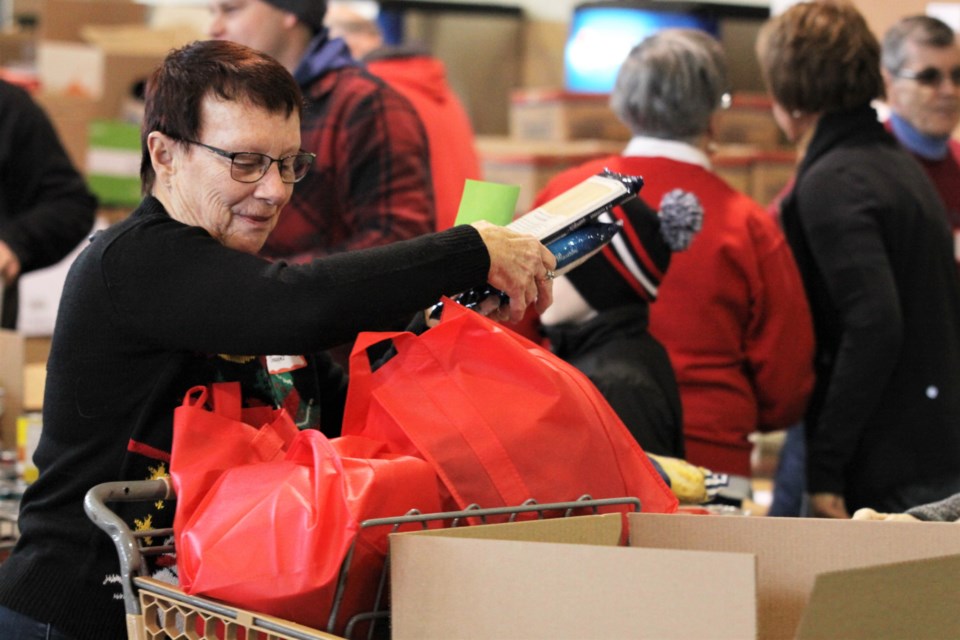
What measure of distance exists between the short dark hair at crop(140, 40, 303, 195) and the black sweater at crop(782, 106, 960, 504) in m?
1.50

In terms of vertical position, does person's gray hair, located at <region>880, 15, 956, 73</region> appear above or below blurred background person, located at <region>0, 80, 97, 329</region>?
above

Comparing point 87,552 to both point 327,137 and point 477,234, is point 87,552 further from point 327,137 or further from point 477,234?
point 327,137

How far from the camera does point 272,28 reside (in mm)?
2799

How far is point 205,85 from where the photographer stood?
1.50m

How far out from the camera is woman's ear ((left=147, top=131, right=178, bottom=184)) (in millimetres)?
1536

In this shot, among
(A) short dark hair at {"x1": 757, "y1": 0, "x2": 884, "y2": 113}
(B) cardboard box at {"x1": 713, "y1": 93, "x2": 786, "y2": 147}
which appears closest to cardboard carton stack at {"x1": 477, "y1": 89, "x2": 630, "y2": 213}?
(B) cardboard box at {"x1": 713, "y1": 93, "x2": 786, "y2": 147}

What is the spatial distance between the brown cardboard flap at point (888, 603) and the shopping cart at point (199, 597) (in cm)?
37

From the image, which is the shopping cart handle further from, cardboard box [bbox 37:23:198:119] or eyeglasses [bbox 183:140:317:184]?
cardboard box [bbox 37:23:198:119]

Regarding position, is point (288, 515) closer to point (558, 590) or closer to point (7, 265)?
Result: point (558, 590)

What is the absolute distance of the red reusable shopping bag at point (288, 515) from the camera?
124cm

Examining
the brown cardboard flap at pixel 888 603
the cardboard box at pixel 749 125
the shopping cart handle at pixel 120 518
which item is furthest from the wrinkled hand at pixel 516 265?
the cardboard box at pixel 749 125

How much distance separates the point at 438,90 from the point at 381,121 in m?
1.44

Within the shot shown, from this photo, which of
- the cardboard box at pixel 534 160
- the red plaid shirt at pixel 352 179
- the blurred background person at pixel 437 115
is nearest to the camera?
the red plaid shirt at pixel 352 179

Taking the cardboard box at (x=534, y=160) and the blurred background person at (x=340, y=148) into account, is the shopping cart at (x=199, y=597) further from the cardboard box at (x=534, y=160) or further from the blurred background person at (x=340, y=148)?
the cardboard box at (x=534, y=160)
